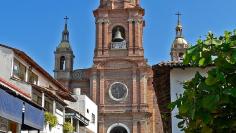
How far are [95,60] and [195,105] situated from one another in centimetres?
5327

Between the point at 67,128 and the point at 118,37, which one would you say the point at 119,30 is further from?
the point at 67,128

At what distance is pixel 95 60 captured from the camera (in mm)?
58156

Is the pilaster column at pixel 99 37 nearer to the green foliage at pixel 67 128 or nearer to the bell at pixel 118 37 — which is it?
the bell at pixel 118 37

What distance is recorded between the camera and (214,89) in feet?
16.1

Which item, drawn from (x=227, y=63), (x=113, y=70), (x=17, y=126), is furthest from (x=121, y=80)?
(x=227, y=63)

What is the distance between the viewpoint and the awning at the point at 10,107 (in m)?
16.7

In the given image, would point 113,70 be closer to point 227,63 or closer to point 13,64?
point 13,64

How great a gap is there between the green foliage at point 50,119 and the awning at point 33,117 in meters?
4.11

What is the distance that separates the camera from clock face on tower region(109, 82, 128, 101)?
57.1m

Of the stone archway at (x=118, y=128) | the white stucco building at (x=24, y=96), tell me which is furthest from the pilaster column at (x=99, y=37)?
the white stucco building at (x=24, y=96)

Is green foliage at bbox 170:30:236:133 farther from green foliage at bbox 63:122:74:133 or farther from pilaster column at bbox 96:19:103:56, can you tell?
pilaster column at bbox 96:19:103:56

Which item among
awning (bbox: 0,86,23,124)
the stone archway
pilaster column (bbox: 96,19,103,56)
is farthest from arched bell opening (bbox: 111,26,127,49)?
awning (bbox: 0,86,23,124)

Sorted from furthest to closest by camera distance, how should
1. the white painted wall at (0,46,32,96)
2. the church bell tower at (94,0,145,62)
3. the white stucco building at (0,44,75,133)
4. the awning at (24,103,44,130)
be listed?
the church bell tower at (94,0,145,62), the white painted wall at (0,46,32,96), the awning at (24,103,44,130), the white stucco building at (0,44,75,133)

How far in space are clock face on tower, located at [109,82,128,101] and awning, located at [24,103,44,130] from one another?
1386 inches
